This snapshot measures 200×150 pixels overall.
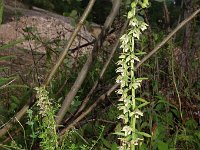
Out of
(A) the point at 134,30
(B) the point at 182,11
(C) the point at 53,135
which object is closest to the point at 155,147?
(C) the point at 53,135

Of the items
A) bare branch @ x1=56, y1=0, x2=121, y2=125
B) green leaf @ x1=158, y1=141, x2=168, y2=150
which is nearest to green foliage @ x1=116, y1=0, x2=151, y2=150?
bare branch @ x1=56, y1=0, x2=121, y2=125

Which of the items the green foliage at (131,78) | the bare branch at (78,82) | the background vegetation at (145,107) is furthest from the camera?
the background vegetation at (145,107)

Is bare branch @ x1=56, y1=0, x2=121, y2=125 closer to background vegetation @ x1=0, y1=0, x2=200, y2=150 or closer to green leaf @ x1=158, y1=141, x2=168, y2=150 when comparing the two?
background vegetation @ x1=0, y1=0, x2=200, y2=150

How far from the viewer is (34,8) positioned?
22.2m

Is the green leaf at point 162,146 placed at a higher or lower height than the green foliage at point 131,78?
lower

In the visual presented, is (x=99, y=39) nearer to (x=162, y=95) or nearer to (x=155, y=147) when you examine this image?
(x=155, y=147)

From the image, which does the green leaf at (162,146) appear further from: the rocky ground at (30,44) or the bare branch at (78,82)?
the rocky ground at (30,44)

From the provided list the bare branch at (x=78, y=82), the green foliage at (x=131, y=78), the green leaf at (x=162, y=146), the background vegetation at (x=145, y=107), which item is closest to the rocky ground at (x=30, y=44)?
the background vegetation at (x=145, y=107)

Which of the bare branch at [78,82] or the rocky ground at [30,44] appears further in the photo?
the rocky ground at [30,44]

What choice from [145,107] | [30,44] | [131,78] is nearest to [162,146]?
[145,107]

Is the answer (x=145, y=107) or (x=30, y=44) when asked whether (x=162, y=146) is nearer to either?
(x=145, y=107)

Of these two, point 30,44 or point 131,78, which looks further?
point 30,44

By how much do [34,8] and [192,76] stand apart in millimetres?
18414

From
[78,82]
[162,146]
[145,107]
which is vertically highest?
[78,82]
